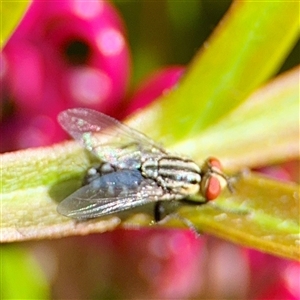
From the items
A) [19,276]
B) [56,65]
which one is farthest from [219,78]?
[19,276]

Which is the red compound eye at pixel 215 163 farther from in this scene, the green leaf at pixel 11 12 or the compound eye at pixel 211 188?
the green leaf at pixel 11 12

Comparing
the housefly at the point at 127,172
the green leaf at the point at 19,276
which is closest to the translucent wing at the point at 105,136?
the housefly at the point at 127,172

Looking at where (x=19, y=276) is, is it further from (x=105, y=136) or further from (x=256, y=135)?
(x=256, y=135)

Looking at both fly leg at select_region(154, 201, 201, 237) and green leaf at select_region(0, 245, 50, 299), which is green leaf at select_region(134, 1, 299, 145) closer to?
fly leg at select_region(154, 201, 201, 237)

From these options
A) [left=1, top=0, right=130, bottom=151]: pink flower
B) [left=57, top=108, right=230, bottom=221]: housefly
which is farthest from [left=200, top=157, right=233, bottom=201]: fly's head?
[left=1, top=0, right=130, bottom=151]: pink flower

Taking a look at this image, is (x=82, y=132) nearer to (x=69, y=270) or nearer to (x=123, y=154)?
(x=123, y=154)
